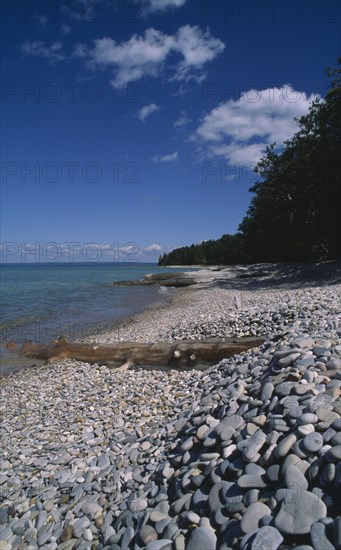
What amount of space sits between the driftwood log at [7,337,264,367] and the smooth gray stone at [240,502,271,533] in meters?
4.67

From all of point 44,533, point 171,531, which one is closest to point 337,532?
point 171,531

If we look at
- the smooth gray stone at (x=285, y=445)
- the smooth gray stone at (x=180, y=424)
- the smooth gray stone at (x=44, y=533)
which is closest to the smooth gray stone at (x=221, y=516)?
the smooth gray stone at (x=285, y=445)

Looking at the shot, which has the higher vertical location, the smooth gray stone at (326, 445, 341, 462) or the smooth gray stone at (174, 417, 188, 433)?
the smooth gray stone at (326, 445, 341, 462)

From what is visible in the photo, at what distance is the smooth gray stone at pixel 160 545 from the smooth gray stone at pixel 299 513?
870 millimetres

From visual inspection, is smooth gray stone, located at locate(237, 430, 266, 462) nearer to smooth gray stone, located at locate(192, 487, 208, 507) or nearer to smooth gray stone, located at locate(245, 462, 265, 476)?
smooth gray stone, located at locate(245, 462, 265, 476)

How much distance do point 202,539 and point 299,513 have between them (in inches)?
29.2

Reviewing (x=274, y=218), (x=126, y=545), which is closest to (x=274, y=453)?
(x=126, y=545)

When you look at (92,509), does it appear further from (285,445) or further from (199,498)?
(285,445)

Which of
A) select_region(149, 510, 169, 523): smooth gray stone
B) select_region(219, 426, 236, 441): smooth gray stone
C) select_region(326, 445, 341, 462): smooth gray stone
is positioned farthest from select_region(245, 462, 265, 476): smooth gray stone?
select_region(149, 510, 169, 523): smooth gray stone

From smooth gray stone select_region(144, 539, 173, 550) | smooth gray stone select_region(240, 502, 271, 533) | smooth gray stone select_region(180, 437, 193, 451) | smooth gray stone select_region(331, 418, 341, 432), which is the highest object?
smooth gray stone select_region(331, 418, 341, 432)

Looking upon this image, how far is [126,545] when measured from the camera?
2771 millimetres

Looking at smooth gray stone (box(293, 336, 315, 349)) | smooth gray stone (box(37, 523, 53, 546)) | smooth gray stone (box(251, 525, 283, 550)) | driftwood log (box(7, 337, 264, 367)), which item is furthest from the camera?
driftwood log (box(7, 337, 264, 367))

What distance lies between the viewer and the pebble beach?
244 centimetres

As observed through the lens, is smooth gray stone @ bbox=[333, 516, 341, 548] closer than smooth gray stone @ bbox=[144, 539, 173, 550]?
Yes
